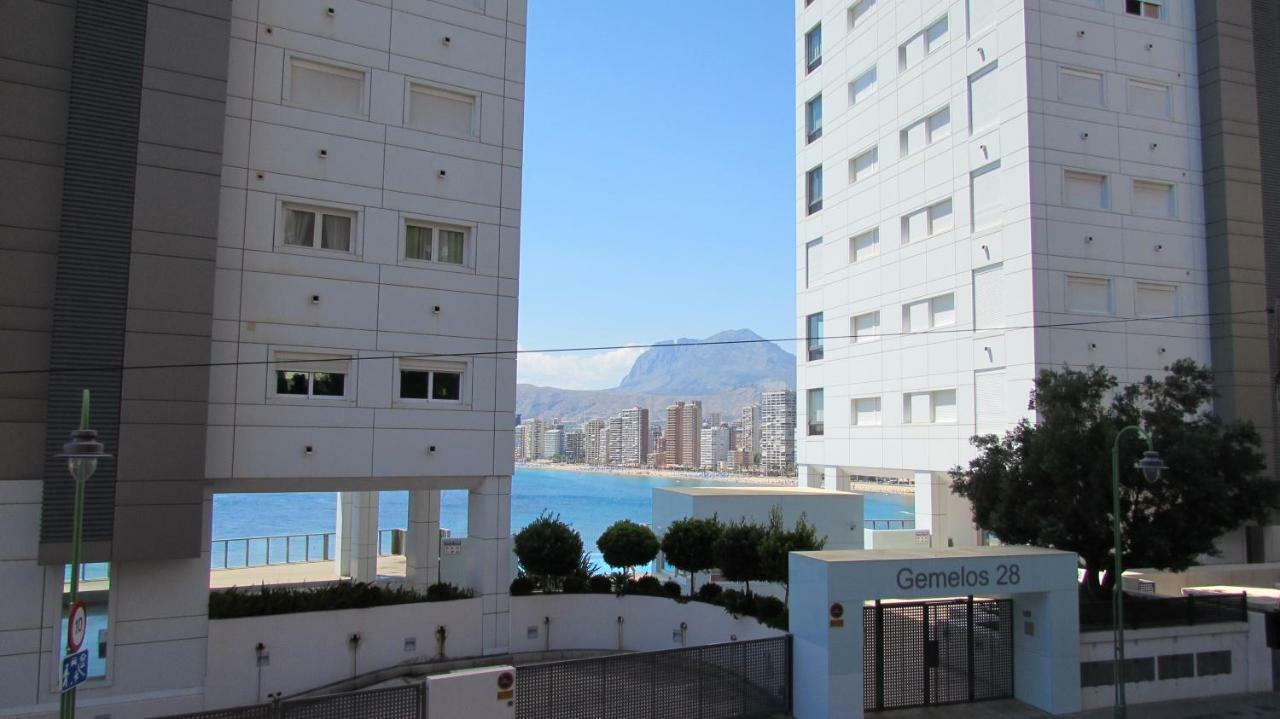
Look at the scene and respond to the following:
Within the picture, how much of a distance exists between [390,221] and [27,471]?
746 cm

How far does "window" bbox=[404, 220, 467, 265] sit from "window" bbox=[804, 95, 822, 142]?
2326 centimetres

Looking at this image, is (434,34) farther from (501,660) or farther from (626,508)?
(626,508)

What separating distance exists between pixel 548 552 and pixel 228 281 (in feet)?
28.3

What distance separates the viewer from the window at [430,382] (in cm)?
1794

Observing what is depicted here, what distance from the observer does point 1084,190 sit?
2759 centimetres

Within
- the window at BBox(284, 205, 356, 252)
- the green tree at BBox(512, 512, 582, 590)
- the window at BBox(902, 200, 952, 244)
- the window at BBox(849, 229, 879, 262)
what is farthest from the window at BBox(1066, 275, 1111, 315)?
the window at BBox(284, 205, 356, 252)

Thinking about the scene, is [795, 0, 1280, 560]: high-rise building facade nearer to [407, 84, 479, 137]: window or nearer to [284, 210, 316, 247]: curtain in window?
[407, 84, 479, 137]: window

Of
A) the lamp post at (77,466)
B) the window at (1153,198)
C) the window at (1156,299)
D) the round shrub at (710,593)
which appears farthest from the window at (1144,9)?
the lamp post at (77,466)

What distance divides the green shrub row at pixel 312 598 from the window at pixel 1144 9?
88.1ft

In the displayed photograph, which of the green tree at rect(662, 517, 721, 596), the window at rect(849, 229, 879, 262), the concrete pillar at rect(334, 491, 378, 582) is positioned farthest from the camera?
the window at rect(849, 229, 879, 262)

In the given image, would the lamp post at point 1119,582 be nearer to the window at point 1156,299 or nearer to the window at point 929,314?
the window at point 1156,299

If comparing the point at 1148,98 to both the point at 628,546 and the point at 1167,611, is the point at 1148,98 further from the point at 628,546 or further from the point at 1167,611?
the point at 628,546

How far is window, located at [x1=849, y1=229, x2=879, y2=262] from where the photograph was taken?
34031mm

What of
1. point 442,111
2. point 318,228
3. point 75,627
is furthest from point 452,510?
point 75,627
